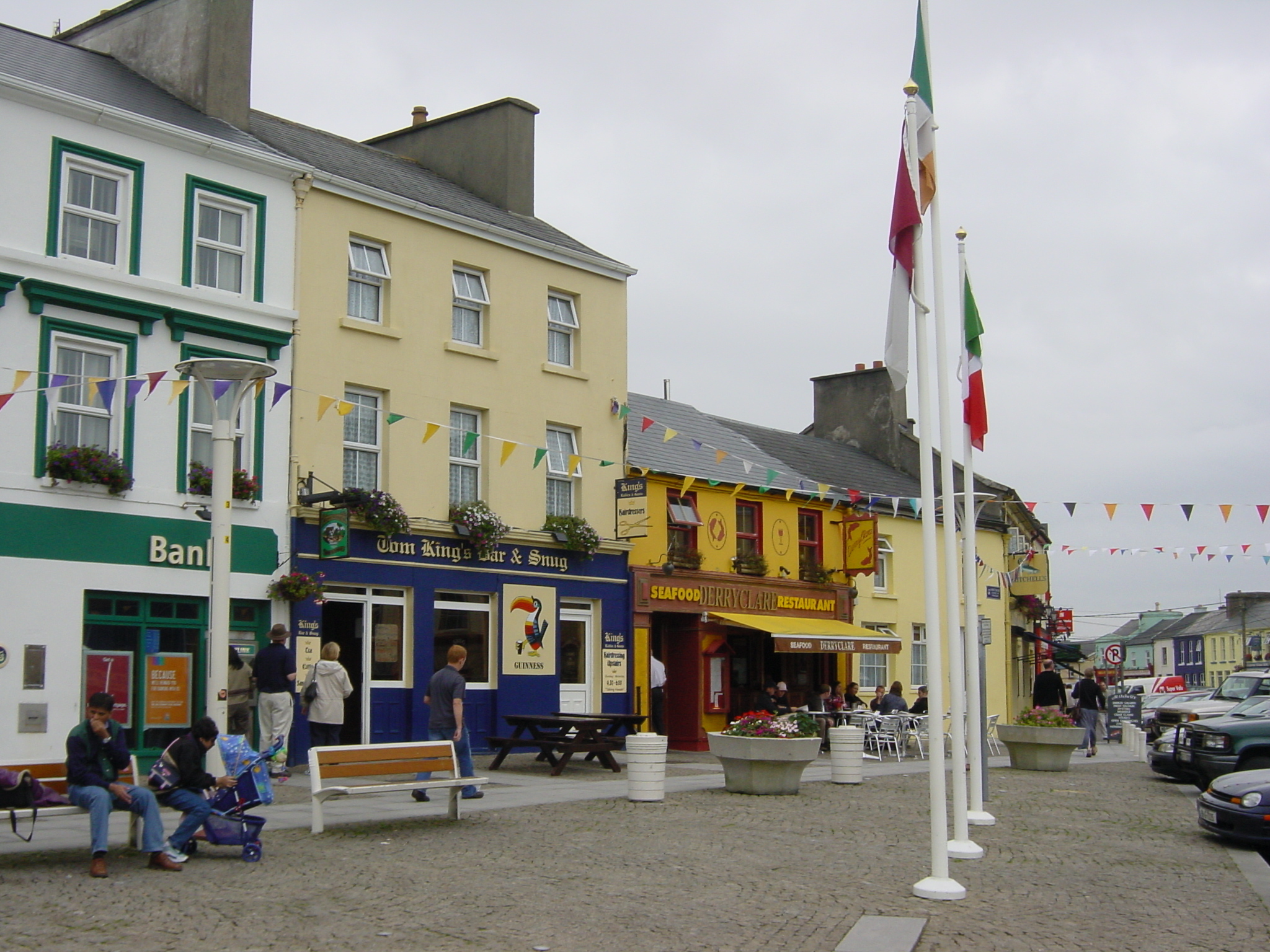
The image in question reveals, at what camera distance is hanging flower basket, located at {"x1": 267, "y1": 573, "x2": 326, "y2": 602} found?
1883cm

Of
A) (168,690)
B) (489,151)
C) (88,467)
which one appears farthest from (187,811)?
(489,151)

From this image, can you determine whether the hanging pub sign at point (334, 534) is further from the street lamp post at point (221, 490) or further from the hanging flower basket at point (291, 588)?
the street lamp post at point (221, 490)

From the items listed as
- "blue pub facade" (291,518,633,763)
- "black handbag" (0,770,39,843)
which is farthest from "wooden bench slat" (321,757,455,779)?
"blue pub facade" (291,518,633,763)

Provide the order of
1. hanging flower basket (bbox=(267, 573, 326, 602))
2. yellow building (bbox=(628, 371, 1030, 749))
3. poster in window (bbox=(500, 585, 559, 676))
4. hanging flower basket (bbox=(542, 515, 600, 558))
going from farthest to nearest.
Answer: yellow building (bbox=(628, 371, 1030, 749)) → hanging flower basket (bbox=(542, 515, 600, 558)) → poster in window (bbox=(500, 585, 559, 676)) → hanging flower basket (bbox=(267, 573, 326, 602))

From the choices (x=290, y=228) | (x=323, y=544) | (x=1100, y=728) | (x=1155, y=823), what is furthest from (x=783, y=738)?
(x=1100, y=728)

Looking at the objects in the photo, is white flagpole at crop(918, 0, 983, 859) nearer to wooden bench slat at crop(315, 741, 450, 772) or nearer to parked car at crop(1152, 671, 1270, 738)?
wooden bench slat at crop(315, 741, 450, 772)

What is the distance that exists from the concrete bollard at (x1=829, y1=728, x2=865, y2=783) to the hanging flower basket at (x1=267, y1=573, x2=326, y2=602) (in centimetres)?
757

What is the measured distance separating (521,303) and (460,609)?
5.57m

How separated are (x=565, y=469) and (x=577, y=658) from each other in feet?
11.2

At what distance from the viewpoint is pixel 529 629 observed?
75.4 ft

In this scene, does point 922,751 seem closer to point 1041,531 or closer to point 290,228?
point 290,228

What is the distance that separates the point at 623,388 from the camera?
25438mm

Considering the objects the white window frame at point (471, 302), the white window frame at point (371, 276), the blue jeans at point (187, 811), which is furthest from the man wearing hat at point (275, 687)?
the white window frame at point (471, 302)

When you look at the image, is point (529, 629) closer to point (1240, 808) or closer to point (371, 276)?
point (371, 276)
